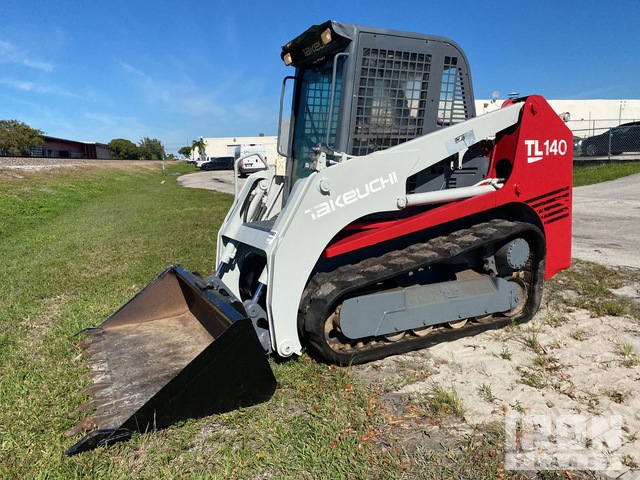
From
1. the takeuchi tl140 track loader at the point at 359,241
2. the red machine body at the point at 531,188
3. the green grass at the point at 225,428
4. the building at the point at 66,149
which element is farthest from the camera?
the building at the point at 66,149

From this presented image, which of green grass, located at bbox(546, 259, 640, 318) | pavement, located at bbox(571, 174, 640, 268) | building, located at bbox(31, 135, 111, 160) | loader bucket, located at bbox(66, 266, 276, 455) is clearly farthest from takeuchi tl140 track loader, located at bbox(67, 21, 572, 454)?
building, located at bbox(31, 135, 111, 160)

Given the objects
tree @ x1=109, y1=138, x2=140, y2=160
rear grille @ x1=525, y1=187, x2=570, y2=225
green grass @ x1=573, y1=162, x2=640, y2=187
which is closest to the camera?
rear grille @ x1=525, y1=187, x2=570, y2=225

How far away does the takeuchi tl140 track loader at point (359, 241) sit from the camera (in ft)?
10.8

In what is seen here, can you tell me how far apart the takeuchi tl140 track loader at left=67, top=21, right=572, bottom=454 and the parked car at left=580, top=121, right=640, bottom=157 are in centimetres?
2018

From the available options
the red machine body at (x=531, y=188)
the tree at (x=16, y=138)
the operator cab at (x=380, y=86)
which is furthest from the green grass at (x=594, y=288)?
the tree at (x=16, y=138)

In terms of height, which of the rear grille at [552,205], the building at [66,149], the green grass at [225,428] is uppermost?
the building at [66,149]

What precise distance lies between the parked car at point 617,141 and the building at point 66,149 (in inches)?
2393

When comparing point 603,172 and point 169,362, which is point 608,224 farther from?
point 603,172

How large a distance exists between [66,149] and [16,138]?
843 inches

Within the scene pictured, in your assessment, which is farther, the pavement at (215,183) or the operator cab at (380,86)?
the pavement at (215,183)

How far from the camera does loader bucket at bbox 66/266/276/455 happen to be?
2.84 metres

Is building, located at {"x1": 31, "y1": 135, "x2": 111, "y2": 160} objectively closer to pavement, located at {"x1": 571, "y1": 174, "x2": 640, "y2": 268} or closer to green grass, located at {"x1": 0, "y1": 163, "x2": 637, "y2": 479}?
pavement, located at {"x1": 571, "y1": 174, "x2": 640, "y2": 268}

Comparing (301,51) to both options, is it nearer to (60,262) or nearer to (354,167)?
(354,167)

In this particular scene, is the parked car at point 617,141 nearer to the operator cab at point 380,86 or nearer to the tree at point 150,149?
the operator cab at point 380,86
